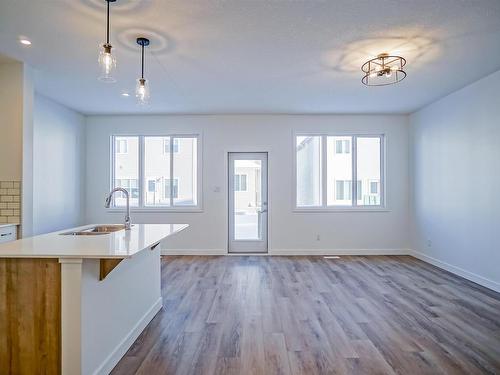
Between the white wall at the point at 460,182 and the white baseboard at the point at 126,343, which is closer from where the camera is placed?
the white baseboard at the point at 126,343

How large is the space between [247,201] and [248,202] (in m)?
0.03

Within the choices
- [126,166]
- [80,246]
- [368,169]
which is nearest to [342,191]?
[368,169]

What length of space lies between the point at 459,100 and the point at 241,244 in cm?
427

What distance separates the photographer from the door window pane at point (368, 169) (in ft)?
19.5

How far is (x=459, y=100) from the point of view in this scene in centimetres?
440

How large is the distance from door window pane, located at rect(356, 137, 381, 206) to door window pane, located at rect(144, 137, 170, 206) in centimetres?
379

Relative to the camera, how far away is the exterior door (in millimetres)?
5879

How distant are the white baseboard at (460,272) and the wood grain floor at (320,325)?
6.2 inches

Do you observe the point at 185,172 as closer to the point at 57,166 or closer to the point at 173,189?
the point at 173,189

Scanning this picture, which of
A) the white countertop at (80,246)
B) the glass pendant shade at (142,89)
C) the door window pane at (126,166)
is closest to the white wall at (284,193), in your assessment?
the door window pane at (126,166)

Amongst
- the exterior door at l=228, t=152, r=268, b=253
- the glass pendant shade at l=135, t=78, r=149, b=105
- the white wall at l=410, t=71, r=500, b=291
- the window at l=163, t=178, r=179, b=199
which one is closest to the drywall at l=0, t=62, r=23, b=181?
the glass pendant shade at l=135, t=78, r=149, b=105

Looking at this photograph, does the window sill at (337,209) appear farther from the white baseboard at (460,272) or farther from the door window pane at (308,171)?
the white baseboard at (460,272)

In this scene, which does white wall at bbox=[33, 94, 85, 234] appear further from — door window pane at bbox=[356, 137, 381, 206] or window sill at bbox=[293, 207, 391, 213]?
door window pane at bbox=[356, 137, 381, 206]

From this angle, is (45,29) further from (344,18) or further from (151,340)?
(151,340)
